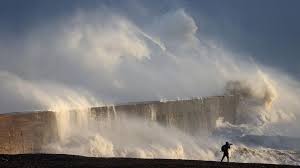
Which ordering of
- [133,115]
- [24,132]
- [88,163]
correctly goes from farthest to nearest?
[133,115], [24,132], [88,163]

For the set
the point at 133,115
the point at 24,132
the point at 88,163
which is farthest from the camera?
the point at 133,115

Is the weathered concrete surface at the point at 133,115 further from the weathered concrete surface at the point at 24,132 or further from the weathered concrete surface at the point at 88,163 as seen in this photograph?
the weathered concrete surface at the point at 88,163

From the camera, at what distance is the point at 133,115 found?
29125 millimetres

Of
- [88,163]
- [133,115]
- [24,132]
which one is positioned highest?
[133,115]

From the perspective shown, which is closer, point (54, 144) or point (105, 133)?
point (54, 144)

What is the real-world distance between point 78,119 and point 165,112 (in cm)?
765

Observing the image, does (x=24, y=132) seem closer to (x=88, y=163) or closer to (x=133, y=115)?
(x=88, y=163)

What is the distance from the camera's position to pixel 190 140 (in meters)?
31.4

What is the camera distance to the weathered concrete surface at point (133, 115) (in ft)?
66.5

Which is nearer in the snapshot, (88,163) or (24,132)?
(88,163)

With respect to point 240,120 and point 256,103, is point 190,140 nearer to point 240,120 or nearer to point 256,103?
point 240,120

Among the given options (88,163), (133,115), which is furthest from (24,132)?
(133,115)

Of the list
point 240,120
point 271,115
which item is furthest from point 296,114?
point 240,120

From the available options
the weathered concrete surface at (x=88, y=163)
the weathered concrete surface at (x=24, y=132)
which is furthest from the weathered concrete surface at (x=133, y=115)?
the weathered concrete surface at (x=88, y=163)
